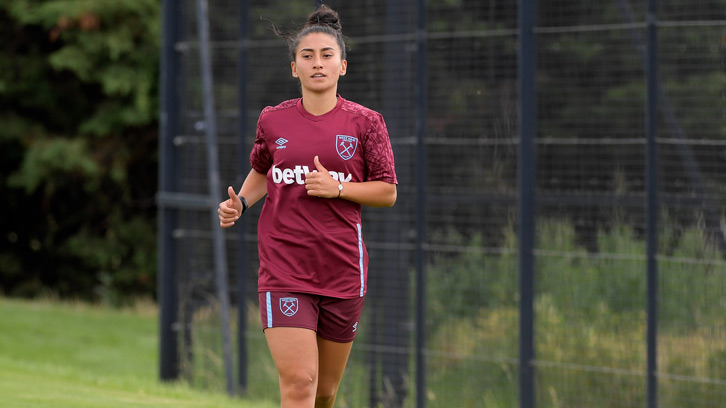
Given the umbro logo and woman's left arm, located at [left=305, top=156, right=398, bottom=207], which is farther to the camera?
the umbro logo

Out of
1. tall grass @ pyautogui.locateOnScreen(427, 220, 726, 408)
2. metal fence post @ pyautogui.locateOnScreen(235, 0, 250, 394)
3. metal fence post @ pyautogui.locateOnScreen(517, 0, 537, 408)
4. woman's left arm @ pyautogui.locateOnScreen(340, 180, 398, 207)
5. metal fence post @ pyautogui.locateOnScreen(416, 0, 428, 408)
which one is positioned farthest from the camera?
metal fence post @ pyautogui.locateOnScreen(235, 0, 250, 394)

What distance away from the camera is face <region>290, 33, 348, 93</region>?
14.9 ft

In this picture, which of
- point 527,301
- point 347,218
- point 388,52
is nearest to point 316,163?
point 347,218

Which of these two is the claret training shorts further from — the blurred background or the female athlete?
Answer: the blurred background

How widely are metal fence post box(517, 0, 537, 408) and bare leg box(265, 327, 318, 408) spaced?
10.9 feet

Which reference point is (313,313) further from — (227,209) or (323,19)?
(323,19)

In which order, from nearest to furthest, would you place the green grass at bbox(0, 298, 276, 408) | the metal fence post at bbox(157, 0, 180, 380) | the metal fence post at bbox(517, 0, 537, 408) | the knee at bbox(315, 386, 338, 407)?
1. the knee at bbox(315, 386, 338, 407)
2. the green grass at bbox(0, 298, 276, 408)
3. the metal fence post at bbox(517, 0, 537, 408)
4. the metal fence post at bbox(157, 0, 180, 380)

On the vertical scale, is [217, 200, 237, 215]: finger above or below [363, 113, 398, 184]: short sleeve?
below

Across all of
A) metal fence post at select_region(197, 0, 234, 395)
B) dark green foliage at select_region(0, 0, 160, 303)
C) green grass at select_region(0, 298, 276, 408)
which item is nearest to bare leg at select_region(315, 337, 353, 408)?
green grass at select_region(0, 298, 276, 408)

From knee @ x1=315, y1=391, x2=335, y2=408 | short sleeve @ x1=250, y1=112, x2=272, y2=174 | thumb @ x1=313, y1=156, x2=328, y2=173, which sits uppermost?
short sleeve @ x1=250, y1=112, x2=272, y2=174

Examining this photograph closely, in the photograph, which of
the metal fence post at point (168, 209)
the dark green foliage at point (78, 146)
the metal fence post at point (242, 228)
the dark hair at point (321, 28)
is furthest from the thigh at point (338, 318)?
the dark green foliage at point (78, 146)

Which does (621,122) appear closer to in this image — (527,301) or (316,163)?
(527,301)

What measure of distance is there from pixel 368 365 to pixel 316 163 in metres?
4.22

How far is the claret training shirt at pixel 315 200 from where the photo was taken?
4.51m
